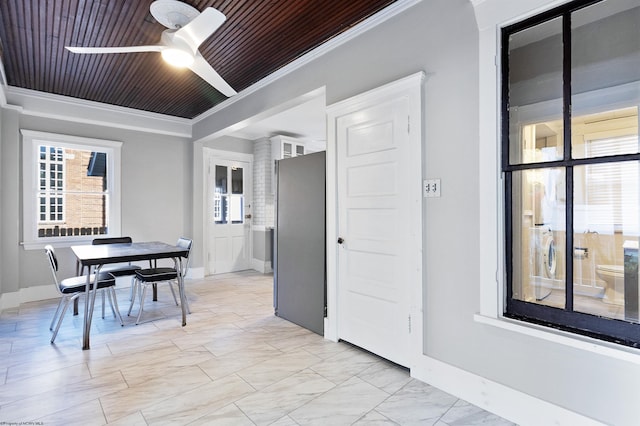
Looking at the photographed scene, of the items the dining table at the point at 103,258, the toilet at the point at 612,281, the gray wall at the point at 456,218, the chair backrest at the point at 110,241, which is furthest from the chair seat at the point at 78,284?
the toilet at the point at 612,281

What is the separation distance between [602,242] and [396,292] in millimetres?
1294

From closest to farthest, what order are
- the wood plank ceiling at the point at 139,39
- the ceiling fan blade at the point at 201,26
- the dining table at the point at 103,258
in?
the ceiling fan blade at the point at 201,26, the wood plank ceiling at the point at 139,39, the dining table at the point at 103,258

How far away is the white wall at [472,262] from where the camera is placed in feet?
5.56

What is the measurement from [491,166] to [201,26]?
2119 mm

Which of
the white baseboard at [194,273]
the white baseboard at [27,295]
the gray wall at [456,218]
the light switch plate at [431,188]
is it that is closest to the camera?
the gray wall at [456,218]

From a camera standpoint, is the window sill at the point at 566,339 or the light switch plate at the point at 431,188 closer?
the window sill at the point at 566,339

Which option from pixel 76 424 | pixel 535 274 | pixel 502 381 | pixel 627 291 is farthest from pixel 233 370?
pixel 627 291

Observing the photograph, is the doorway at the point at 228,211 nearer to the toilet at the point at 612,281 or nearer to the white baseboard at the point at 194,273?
the white baseboard at the point at 194,273

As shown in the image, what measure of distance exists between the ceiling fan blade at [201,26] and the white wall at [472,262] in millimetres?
1299

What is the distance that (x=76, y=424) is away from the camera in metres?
1.90

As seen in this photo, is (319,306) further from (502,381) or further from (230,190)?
(230,190)

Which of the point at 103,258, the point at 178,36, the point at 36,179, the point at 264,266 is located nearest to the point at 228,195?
the point at 264,266

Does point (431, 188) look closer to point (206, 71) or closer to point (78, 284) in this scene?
point (206, 71)

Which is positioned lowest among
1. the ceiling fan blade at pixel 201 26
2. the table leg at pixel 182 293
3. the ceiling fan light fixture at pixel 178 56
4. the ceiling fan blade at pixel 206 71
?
the table leg at pixel 182 293
